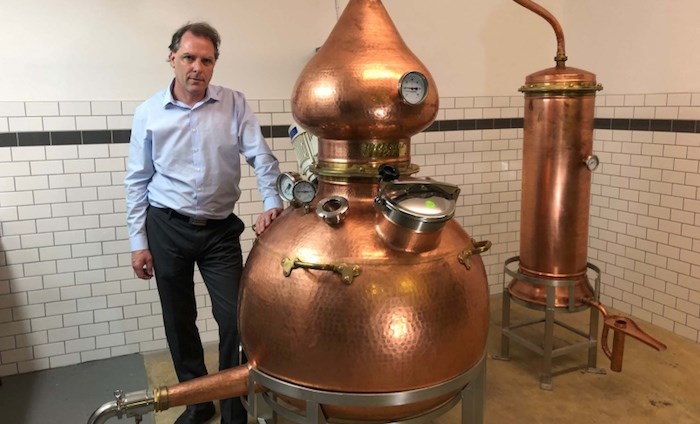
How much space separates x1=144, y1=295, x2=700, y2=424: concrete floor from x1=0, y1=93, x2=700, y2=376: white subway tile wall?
330 mm

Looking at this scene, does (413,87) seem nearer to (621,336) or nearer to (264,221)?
(264,221)

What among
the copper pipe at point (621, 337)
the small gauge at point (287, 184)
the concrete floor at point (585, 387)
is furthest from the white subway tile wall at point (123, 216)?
the small gauge at point (287, 184)

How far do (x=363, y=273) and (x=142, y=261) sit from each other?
5.02ft

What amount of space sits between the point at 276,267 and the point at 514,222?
351cm

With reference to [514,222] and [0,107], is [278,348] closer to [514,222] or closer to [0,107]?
[0,107]

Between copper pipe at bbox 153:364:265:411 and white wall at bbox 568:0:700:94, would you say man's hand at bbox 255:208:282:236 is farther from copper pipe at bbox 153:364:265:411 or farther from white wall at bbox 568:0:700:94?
white wall at bbox 568:0:700:94

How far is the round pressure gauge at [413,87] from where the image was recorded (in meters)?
1.49

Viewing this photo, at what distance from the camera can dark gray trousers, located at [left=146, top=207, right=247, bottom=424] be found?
8.39 feet

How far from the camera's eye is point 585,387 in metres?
3.18

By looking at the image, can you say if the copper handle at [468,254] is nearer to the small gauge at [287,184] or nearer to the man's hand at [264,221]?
the small gauge at [287,184]

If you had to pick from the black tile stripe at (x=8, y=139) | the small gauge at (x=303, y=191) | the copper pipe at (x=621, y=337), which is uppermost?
the black tile stripe at (x=8, y=139)

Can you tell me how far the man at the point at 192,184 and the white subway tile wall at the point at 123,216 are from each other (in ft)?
3.15

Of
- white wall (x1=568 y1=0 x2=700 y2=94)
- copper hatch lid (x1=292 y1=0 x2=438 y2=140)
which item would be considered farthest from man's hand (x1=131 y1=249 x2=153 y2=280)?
white wall (x1=568 y1=0 x2=700 y2=94)

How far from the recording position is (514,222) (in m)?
4.68
